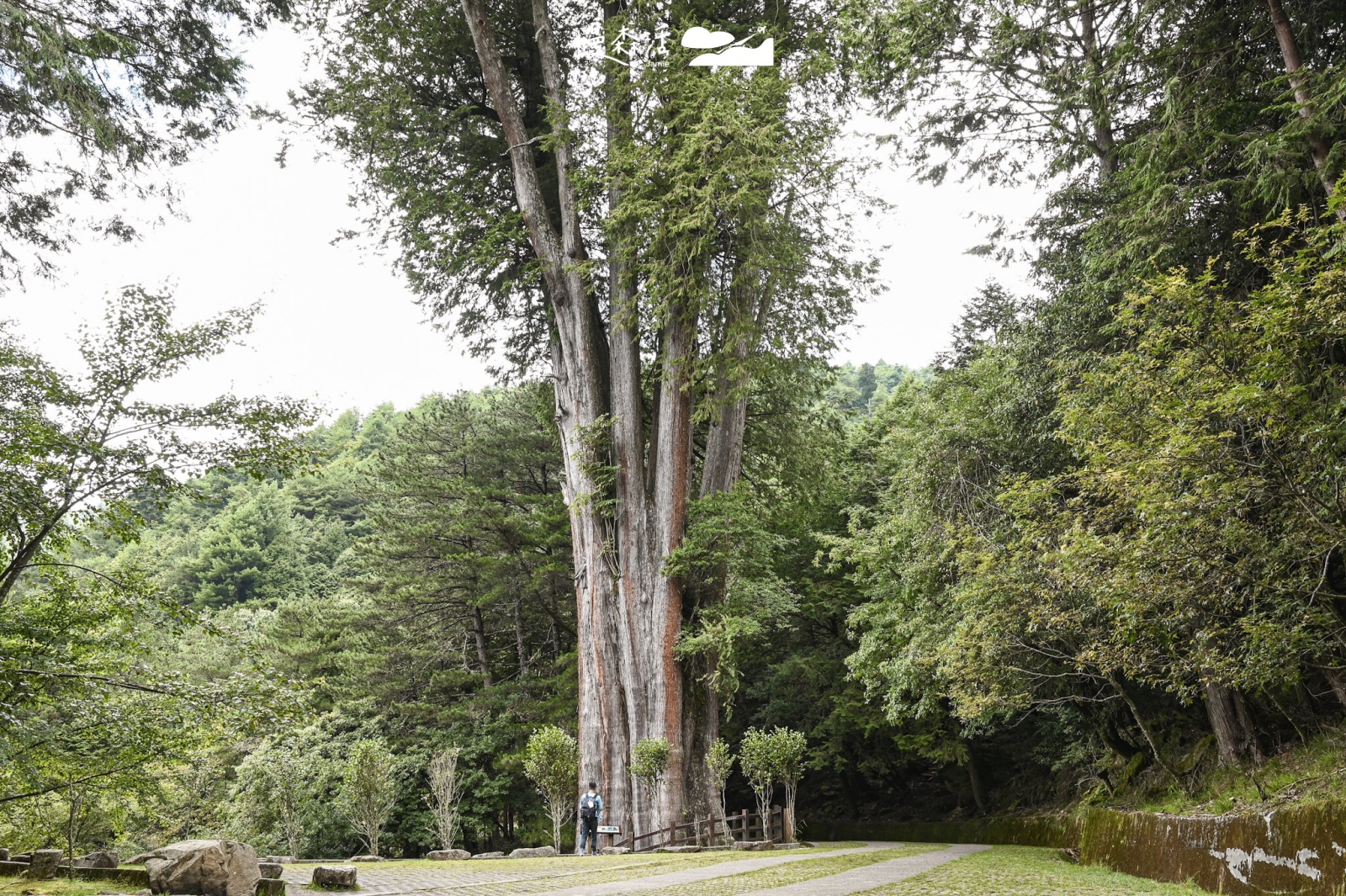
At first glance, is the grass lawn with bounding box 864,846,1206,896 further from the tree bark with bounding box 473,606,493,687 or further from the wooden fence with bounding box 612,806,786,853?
the tree bark with bounding box 473,606,493,687

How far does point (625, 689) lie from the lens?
44.7ft

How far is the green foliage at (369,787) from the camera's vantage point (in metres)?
17.8

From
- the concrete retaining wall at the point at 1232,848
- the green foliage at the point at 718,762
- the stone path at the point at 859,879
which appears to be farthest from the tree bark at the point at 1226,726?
the green foliage at the point at 718,762

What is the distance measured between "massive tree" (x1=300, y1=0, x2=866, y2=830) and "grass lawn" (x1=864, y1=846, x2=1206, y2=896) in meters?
5.12

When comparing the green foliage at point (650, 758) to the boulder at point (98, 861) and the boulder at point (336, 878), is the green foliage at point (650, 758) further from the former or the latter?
the boulder at point (98, 861)

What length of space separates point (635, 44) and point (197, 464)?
9.87 m

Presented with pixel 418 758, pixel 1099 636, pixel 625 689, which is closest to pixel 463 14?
pixel 625 689

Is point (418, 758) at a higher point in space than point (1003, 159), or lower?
lower

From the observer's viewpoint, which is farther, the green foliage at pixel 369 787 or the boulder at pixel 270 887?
the green foliage at pixel 369 787

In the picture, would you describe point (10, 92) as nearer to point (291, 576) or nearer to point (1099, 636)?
point (1099, 636)

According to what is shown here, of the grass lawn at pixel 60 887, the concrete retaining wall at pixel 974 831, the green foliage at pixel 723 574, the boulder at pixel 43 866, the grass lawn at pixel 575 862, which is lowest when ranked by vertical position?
the concrete retaining wall at pixel 974 831

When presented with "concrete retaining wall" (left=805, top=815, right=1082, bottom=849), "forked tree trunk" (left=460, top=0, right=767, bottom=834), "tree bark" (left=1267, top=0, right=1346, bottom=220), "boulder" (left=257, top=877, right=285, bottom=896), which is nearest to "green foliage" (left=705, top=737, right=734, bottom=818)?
"forked tree trunk" (left=460, top=0, right=767, bottom=834)

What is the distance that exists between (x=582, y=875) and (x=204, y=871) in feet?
10.4

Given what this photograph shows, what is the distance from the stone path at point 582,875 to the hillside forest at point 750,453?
6.09ft
